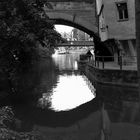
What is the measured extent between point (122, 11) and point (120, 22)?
3.74ft

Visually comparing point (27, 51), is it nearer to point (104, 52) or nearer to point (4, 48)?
point (4, 48)

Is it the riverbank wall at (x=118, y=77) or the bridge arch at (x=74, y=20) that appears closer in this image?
the riverbank wall at (x=118, y=77)

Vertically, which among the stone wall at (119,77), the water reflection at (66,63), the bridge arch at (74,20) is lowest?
the water reflection at (66,63)

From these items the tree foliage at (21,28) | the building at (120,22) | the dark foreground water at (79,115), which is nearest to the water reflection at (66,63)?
the building at (120,22)

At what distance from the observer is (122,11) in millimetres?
32781

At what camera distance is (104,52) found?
151ft

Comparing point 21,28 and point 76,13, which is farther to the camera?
point 76,13

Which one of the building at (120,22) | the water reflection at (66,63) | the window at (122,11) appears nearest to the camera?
the building at (120,22)

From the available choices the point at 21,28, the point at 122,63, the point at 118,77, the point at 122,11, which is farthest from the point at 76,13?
the point at 21,28

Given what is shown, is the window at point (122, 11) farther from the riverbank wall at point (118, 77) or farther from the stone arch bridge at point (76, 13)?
the stone arch bridge at point (76, 13)

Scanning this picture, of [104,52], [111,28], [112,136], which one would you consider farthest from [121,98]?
[104,52]

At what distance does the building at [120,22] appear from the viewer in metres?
32.1

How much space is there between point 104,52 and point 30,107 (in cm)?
2868

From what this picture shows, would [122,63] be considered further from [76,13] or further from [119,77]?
[76,13]
